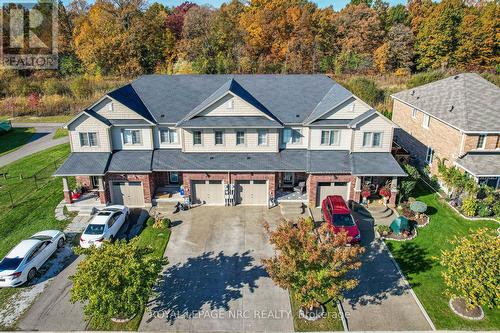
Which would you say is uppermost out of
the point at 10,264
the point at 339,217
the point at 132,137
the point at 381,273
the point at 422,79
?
the point at 422,79

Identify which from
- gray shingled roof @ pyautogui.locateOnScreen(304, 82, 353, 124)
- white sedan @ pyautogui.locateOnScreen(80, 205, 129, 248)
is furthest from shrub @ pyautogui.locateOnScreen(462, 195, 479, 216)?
white sedan @ pyautogui.locateOnScreen(80, 205, 129, 248)

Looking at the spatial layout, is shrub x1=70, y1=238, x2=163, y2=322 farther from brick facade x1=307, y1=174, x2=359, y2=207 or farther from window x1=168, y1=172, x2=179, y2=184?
brick facade x1=307, y1=174, x2=359, y2=207

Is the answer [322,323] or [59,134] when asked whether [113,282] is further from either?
[59,134]

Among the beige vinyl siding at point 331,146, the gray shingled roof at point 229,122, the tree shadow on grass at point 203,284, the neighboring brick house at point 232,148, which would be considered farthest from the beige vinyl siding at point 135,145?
the beige vinyl siding at point 331,146

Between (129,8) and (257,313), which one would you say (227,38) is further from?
(257,313)

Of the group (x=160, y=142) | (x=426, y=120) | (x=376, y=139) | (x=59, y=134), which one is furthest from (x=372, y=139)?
(x=59, y=134)

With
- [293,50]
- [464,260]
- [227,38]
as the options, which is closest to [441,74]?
[293,50]

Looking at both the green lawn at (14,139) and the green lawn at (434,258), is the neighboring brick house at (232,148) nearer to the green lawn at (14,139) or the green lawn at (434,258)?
the green lawn at (434,258)
